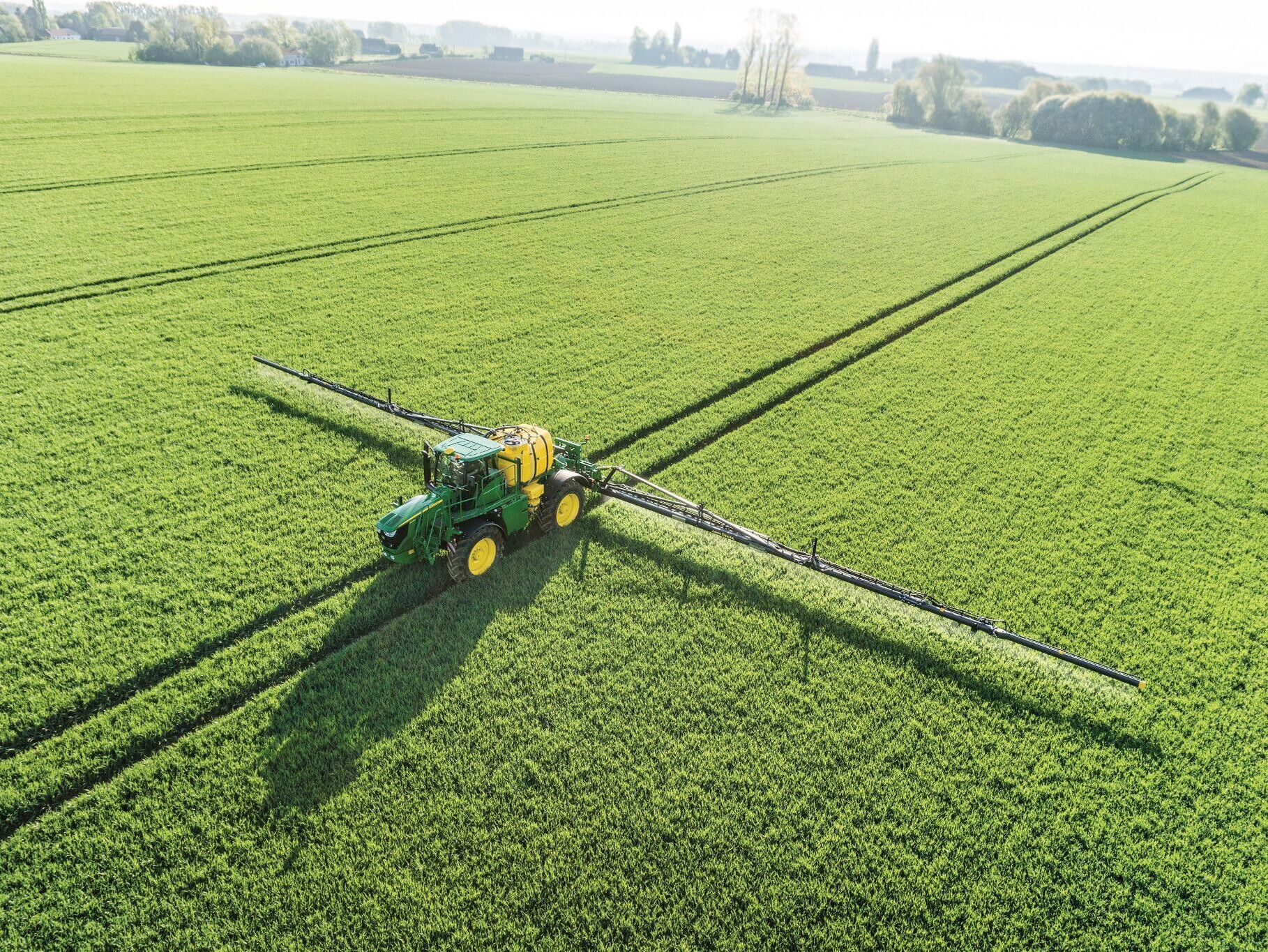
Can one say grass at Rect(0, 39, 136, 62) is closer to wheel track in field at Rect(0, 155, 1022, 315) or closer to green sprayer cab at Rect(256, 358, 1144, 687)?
wheel track in field at Rect(0, 155, 1022, 315)

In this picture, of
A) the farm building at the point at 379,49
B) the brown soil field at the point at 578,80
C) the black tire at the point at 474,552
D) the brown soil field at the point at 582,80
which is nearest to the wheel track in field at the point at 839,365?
the black tire at the point at 474,552

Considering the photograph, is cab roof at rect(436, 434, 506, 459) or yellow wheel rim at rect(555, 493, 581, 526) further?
yellow wheel rim at rect(555, 493, 581, 526)

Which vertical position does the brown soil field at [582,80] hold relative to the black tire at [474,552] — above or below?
above

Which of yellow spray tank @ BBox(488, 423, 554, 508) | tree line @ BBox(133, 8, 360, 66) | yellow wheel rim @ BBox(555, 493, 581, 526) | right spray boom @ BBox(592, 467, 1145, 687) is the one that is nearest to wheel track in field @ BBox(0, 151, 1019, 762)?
yellow spray tank @ BBox(488, 423, 554, 508)

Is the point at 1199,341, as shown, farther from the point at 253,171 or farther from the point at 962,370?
the point at 253,171

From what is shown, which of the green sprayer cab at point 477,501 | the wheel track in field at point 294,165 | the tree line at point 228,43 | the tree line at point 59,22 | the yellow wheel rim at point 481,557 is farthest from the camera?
the tree line at point 59,22

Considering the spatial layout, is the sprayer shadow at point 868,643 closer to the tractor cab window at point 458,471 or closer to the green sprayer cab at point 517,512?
the green sprayer cab at point 517,512

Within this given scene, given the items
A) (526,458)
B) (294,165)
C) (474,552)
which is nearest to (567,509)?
(526,458)

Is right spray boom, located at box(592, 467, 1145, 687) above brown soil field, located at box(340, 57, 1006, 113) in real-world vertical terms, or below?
below
